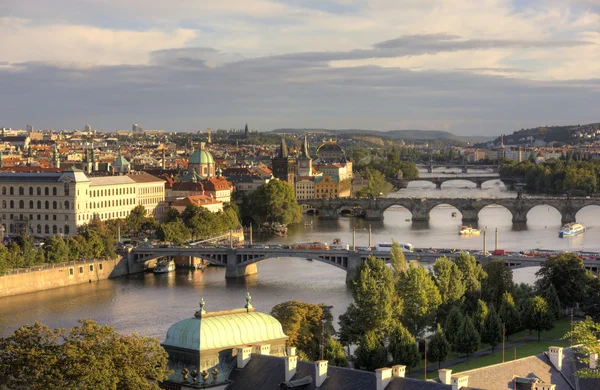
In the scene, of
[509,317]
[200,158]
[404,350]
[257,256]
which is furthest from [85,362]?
[200,158]

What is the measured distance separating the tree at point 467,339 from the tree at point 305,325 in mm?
3672

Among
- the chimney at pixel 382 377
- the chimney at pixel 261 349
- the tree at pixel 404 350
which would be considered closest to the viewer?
the chimney at pixel 382 377

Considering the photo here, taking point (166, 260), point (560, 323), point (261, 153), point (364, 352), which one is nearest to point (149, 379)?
point (364, 352)

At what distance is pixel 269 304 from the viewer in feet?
151

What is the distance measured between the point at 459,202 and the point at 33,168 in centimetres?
3197

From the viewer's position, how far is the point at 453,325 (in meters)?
35.3

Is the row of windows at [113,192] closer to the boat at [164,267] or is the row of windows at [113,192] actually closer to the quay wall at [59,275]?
the boat at [164,267]

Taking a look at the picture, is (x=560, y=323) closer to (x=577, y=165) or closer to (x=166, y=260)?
(x=166, y=260)

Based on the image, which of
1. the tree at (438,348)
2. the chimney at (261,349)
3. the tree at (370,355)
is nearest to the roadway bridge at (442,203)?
the tree at (438,348)

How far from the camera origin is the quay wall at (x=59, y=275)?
50938 mm

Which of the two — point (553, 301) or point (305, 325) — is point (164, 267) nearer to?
point (553, 301)

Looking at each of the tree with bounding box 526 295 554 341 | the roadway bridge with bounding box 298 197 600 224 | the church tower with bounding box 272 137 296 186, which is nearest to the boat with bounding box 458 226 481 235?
the roadway bridge with bounding box 298 197 600 224

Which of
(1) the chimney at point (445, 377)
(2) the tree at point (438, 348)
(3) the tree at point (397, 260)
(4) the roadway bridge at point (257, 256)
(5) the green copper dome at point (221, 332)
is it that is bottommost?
(4) the roadway bridge at point (257, 256)

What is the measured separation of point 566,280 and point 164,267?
937 inches
